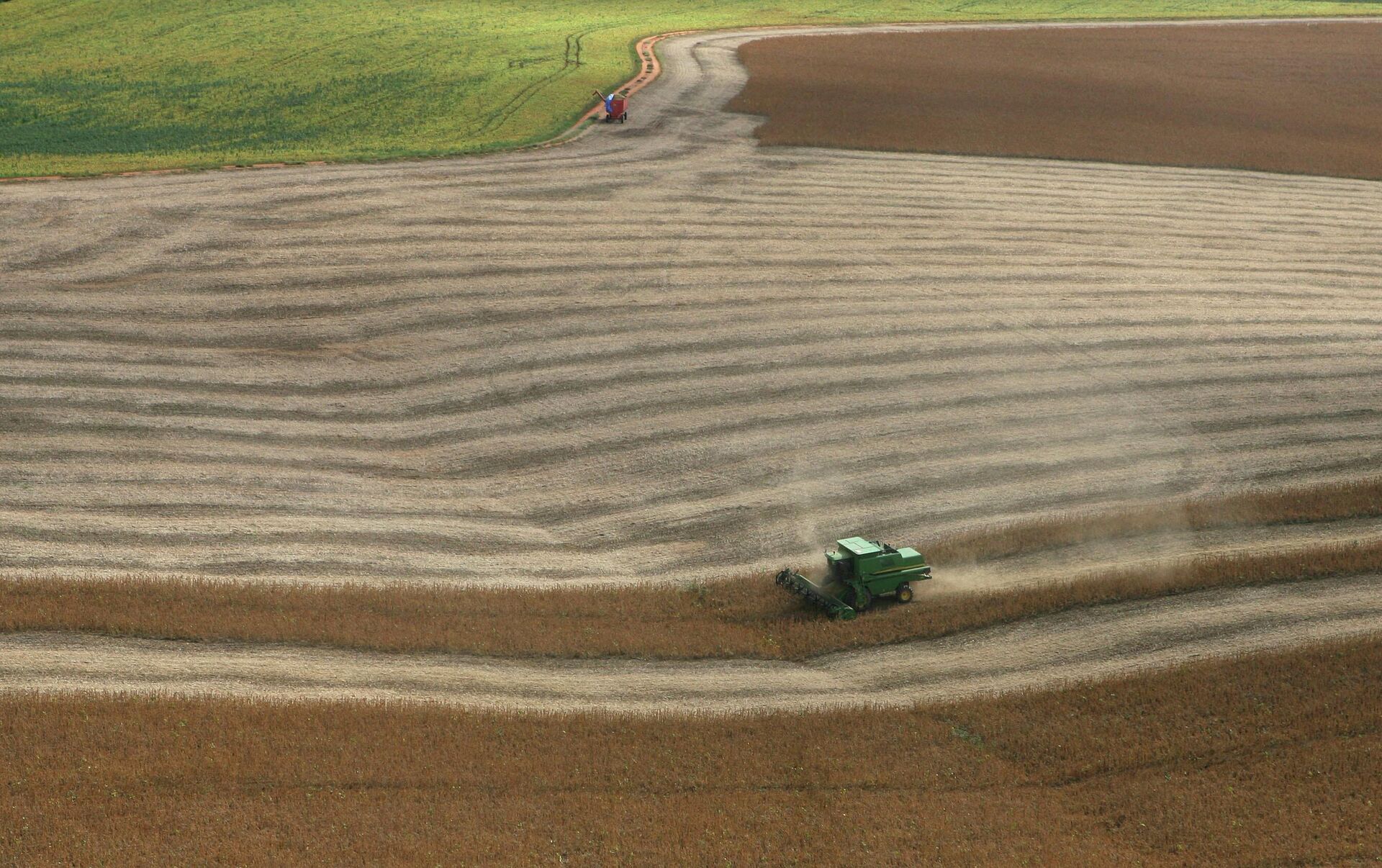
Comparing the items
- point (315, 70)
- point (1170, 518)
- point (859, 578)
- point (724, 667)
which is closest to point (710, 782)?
point (724, 667)

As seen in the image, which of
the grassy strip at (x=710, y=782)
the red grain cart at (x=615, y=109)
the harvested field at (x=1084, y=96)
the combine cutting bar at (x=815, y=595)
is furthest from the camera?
the harvested field at (x=1084, y=96)

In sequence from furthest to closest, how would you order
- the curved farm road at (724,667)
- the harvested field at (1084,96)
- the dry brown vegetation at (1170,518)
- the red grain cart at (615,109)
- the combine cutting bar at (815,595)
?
the harvested field at (1084,96) → the red grain cart at (615,109) → the dry brown vegetation at (1170,518) → the combine cutting bar at (815,595) → the curved farm road at (724,667)

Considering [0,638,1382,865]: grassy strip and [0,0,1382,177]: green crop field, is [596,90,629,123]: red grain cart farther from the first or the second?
[0,638,1382,865]: grassy strip

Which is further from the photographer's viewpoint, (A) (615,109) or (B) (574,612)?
(A) (615,109)

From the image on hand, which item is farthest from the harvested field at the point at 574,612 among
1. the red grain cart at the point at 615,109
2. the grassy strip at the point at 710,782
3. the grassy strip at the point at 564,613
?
the red grain cart at the point at 615,109

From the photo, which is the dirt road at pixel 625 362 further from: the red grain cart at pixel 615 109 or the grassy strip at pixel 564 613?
the red grain cart at pixel 615 109

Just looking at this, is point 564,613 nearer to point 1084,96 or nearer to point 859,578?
point 859,578
